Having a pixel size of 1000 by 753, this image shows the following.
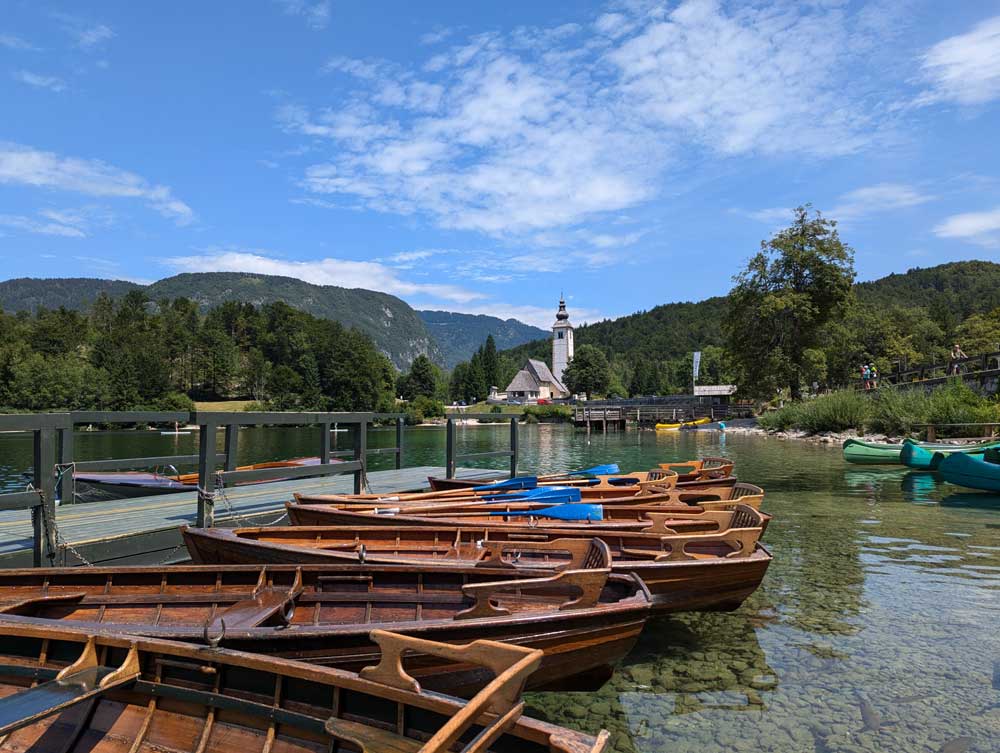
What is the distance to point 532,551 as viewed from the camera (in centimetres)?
649

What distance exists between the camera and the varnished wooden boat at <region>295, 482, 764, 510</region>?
8680mm

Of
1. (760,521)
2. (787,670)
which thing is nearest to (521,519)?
(760,521)

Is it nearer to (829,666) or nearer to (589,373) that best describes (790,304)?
(829,666)

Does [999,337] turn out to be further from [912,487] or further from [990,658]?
[990,658]

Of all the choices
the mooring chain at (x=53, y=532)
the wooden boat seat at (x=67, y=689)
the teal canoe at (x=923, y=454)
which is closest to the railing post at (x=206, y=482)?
the mooring chain at (x=53, y=532)

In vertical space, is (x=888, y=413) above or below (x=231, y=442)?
below

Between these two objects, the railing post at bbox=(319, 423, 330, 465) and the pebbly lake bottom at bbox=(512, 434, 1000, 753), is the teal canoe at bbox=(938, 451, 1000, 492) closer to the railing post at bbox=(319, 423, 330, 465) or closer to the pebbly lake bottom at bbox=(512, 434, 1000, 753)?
the pebbly lake bottom at bbox=(512, 434, 1000, 753)

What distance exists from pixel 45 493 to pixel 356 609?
158 inches

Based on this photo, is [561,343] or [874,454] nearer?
[874,454]

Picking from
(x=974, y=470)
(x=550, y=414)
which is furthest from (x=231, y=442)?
(x=550, y=414)

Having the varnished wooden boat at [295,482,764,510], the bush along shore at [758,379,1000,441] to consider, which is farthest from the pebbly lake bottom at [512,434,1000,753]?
the bush along shore at [758,379,1000,441]

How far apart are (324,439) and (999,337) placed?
87.4 metres

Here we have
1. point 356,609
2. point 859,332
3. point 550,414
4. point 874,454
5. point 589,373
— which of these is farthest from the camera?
point 589,373

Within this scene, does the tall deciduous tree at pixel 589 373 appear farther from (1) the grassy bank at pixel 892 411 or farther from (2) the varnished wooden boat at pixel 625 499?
(2) the varnished wooden boat at pixel 625 499
